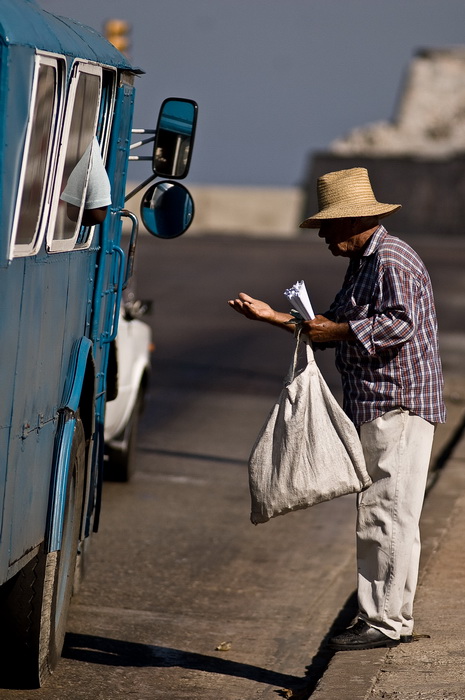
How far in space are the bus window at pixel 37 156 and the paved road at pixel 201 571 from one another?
6.42ft

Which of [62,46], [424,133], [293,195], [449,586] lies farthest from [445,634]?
[424,133]

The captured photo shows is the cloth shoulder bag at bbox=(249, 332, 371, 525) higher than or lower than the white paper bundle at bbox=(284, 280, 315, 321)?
lower

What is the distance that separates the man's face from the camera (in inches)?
215

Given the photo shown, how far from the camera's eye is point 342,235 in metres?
5.47

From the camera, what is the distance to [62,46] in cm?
482

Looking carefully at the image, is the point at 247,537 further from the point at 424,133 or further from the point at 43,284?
the point at 424,133

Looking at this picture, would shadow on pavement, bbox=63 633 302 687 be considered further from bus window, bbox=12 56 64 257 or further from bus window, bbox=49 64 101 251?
bus window, bbox=12 56 64 257

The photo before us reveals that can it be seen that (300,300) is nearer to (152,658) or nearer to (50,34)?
(50,34)

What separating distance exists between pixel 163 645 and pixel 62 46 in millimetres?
2855

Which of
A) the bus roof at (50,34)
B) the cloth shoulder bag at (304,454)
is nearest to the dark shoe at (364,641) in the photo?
the cloth shoulder bag at (304,454)

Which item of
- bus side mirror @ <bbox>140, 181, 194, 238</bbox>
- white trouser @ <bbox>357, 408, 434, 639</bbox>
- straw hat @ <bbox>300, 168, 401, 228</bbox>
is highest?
straw hat @ <bbox>300, 168, 401, 228</bbox>

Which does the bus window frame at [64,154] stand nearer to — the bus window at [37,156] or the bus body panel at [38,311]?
the bus body panel at [38,311]

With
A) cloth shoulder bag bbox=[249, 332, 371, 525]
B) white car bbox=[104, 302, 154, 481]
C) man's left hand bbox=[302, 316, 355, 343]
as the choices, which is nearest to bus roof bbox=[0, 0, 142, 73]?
man's left hand bbox=[302, 316, 355, 343]

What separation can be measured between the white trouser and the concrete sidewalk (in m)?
0.22
